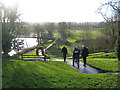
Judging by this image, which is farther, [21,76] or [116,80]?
[116,80]

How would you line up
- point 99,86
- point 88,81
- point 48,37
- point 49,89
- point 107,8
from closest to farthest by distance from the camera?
point 49,89, point 99,86, point 88,81, point 107,8, point 48,37

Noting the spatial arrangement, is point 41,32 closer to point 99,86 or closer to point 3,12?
point 3,12

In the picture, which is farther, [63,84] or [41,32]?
[41,32]

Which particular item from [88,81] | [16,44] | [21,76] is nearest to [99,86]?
[88,81]

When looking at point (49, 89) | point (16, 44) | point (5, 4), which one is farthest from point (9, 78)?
point (5, 4)

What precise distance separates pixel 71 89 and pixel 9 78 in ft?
9.48

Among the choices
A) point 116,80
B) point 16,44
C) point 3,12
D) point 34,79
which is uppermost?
point 3,12

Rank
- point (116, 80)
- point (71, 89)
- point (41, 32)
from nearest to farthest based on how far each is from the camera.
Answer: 1. point (71, 89)
2. point (116, 80)
3. point (41, 32)

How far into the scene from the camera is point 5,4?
66.1 ft

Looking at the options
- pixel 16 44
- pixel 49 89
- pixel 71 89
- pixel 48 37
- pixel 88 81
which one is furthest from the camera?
pixel 48 37

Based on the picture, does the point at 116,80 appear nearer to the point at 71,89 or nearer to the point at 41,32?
the point at 71,89

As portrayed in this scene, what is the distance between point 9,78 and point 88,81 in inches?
176

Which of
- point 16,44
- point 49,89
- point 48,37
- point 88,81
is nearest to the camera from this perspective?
point 49,89

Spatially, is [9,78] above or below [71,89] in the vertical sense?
above
